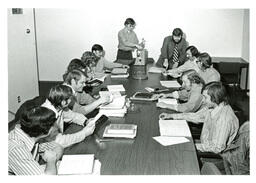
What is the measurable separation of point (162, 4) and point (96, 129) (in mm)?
1340

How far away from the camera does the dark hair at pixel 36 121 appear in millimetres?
2086

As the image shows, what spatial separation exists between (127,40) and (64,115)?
3563 mm

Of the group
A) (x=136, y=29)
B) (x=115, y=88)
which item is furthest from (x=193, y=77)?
(x=136, y=29)

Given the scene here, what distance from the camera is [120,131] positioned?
2.61m

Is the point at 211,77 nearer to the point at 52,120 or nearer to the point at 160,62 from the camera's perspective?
the point at 160,62

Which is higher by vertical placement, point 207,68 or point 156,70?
point 207,68

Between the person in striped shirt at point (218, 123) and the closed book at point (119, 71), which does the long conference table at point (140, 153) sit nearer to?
the person in striped shirt at point (218, 123)

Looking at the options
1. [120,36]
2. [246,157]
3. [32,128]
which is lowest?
[246,157]

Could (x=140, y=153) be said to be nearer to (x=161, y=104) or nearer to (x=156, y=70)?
(x=161, y=104)

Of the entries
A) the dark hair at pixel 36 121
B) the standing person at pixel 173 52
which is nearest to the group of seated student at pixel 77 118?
the dark hair at pixel 36 121

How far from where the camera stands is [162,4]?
1681mm

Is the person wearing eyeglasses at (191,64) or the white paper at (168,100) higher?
the person wearing eyeglasses at (191,64)
